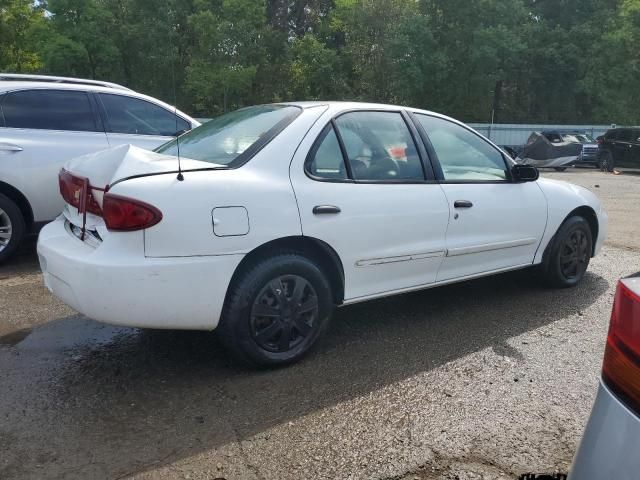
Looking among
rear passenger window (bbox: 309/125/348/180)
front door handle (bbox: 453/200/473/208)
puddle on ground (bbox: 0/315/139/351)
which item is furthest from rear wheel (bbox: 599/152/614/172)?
puddle on ground (bbox: 0/315/139/351)

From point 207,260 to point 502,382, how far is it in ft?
6.03

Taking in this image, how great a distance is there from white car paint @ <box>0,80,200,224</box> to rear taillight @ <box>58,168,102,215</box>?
2.03m

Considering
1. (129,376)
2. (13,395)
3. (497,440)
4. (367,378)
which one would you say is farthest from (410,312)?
(13,395)

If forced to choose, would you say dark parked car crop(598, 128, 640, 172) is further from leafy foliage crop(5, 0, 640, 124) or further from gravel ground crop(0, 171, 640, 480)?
gravel ground crop(0, 171, 640, 480)

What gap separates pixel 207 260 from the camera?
9.91 ft

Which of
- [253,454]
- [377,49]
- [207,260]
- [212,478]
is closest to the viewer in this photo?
[212,478]

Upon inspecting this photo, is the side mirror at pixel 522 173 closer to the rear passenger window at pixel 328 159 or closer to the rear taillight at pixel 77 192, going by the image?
the rear passenger window at pixel 328 159

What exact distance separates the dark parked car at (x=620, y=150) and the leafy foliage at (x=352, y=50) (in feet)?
34.5

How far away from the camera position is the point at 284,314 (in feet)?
11.0

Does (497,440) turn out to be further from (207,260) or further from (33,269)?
(33,269)

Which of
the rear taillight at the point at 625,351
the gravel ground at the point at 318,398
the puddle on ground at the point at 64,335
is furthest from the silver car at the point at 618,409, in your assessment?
the puddle on ground at the point at 64,335

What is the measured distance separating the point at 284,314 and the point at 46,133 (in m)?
3.63

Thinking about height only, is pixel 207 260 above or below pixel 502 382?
above

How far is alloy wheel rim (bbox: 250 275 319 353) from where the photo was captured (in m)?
3.28
